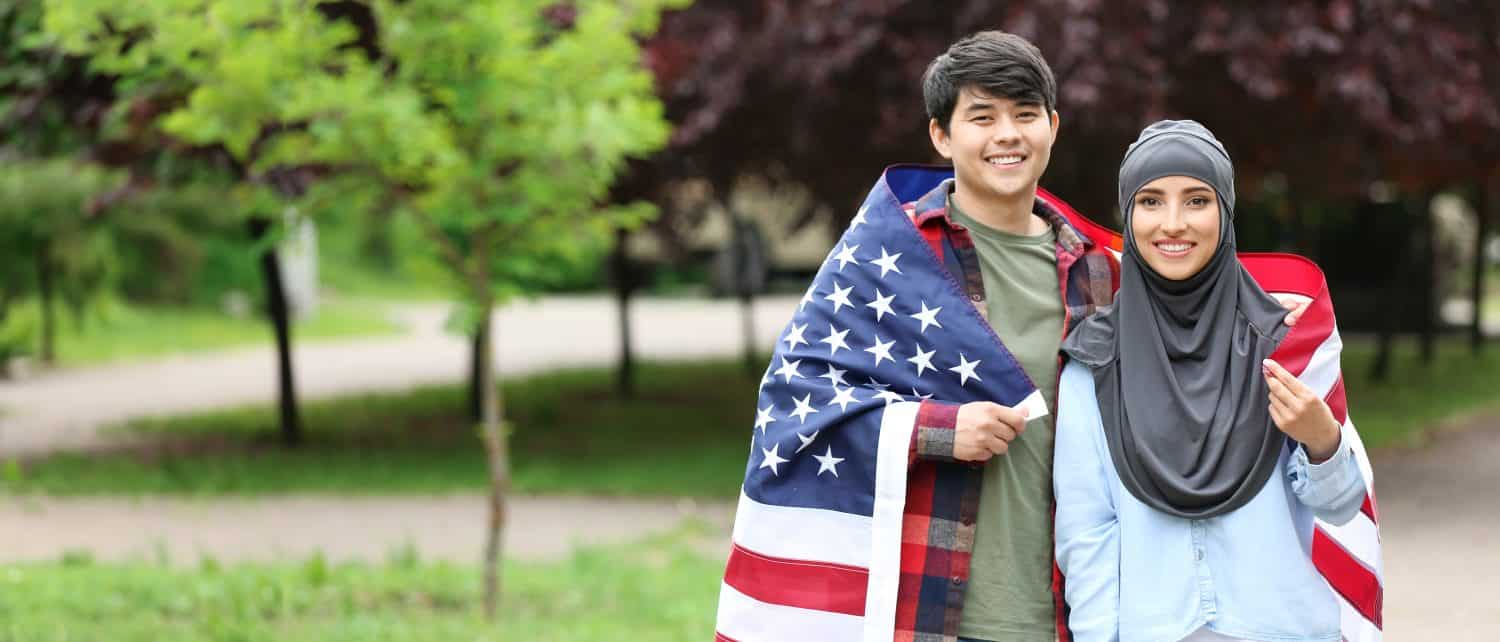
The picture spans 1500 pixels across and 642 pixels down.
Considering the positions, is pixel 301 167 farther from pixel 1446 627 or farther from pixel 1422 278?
pixel 1422 278

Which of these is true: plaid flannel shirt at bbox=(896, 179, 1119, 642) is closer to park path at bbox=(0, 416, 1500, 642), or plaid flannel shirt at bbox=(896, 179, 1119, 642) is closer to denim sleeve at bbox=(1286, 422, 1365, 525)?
denim sleeve at bbox=(1286, 422, 1365, 525)

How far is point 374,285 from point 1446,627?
3934 cm

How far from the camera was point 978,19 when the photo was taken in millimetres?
9812

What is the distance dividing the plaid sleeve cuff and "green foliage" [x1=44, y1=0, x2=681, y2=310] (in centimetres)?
383

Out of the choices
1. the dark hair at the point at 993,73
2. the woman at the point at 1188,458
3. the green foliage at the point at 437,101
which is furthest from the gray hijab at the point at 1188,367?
the green foliage at the point at 437,101

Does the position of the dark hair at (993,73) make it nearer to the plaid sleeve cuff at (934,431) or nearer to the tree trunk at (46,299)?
the plaid sleeve cuff at (934,431)

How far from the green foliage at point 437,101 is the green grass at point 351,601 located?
1451 mm

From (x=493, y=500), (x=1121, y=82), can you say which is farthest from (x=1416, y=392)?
(x=493, y=500)

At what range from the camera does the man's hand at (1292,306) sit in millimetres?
2676

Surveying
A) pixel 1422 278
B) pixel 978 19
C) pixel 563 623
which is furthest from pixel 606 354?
pixel 563 623

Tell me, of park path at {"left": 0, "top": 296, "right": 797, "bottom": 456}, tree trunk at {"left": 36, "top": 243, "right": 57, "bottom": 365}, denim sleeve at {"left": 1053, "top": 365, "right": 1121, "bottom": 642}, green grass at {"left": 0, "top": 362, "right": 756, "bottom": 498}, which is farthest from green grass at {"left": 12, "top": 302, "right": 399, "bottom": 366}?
denim sleeve at {"left": 1053, "top": 365, "right": 1121, "bottom": 642}

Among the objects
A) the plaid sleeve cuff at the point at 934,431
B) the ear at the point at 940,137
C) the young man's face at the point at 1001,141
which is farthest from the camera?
the ear at the point at 940,137

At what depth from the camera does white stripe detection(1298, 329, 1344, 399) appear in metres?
2.65

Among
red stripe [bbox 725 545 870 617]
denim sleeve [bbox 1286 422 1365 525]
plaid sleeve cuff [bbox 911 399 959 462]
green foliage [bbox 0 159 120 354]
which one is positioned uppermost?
green foliage [bbox 0 159 120 354]
